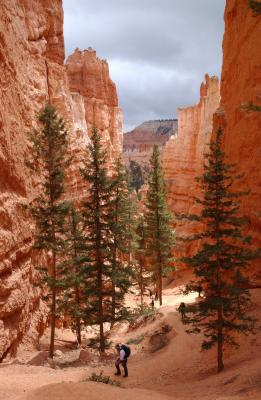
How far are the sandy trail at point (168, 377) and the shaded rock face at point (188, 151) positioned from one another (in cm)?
3006

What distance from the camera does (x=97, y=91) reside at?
201ft

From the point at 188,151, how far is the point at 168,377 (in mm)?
46707

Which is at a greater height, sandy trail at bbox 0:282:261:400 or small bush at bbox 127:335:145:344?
sandy trail at bbox 0:282:261:400

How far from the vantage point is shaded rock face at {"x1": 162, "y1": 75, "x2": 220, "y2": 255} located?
53.9 metres

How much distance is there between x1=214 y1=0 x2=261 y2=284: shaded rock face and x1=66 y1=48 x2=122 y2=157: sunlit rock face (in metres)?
34.5

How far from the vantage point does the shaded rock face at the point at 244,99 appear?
1891cm

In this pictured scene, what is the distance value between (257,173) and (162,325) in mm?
11209

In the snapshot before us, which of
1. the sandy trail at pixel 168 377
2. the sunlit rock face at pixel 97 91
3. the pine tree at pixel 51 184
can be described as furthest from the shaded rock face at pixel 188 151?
the pine tree at pixel 51 184

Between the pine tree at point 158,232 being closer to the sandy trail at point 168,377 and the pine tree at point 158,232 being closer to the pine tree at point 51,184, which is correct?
the sandy trail at point 168,377

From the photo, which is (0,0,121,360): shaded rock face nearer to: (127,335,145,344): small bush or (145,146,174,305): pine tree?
(127,335,145,344): small bush

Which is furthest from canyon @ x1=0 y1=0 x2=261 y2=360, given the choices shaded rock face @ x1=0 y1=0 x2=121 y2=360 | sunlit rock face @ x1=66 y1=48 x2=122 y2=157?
sunlit rock face @ x1=66 y1=48 x2=122 y2=157

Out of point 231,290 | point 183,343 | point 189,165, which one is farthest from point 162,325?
point 189,165

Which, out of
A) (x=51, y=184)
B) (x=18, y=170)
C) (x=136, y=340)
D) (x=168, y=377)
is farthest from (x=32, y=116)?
(x=168, y=377)

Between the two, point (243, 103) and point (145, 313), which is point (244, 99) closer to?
point (243, 103)
